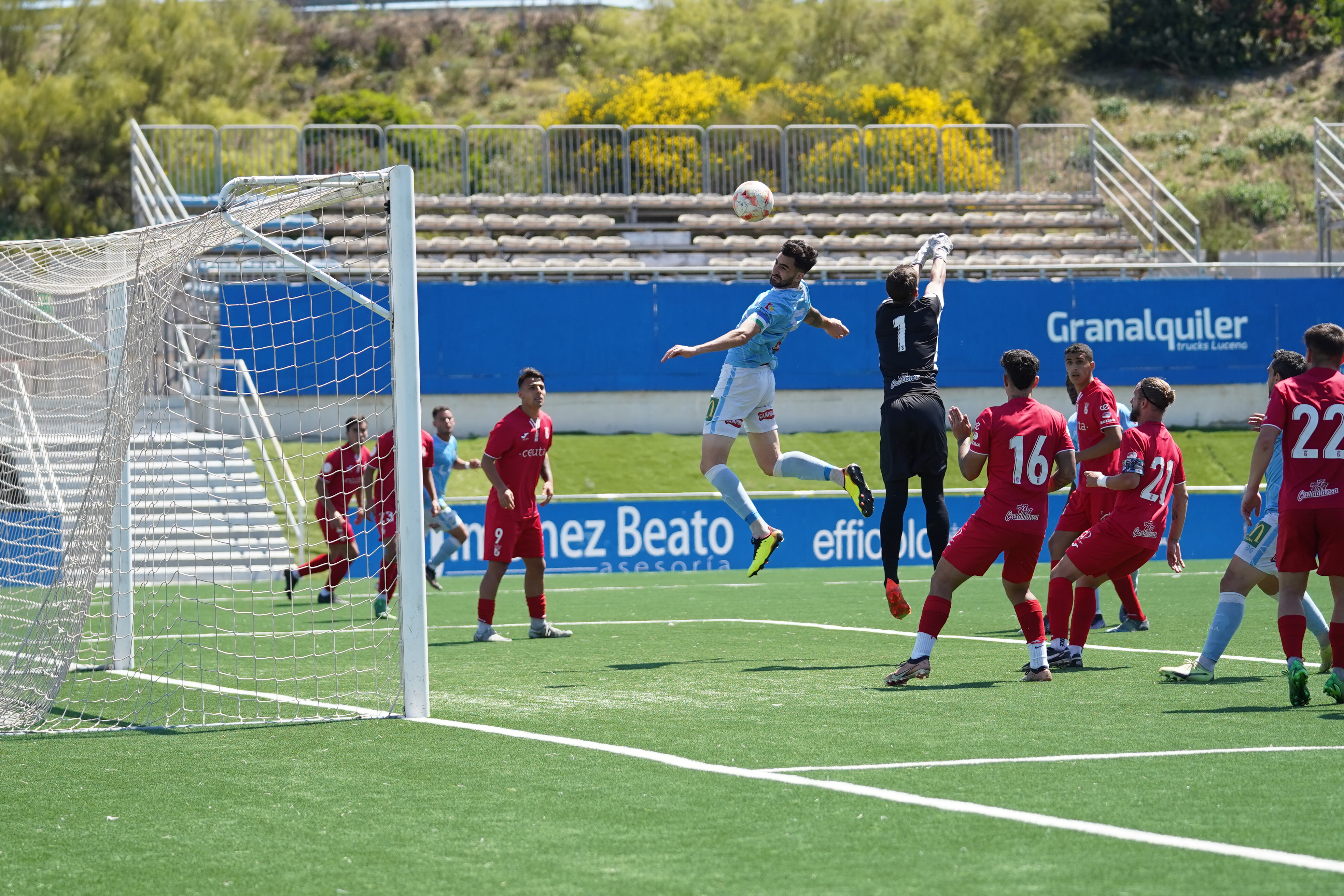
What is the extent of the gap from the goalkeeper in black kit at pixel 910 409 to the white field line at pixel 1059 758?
3.63 metres

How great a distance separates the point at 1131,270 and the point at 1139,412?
21.0m

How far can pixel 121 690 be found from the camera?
9227 mm

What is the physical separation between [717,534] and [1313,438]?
45.0ft

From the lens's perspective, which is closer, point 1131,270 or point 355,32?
point 1131,270

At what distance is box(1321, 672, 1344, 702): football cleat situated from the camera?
23.8ft

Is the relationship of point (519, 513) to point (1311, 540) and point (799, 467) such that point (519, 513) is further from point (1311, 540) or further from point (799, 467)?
point (1311, 540)

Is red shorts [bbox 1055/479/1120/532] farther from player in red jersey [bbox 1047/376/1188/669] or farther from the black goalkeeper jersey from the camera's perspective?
the black goalkeeper jersey

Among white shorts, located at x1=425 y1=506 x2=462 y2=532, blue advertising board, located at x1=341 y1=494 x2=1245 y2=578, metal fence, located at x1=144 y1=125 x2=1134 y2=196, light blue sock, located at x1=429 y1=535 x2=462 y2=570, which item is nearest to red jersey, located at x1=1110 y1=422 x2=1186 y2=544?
white shorts, located at x1=425 y1=506 x2=462 y2=532

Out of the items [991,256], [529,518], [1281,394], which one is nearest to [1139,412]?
[1281,394]

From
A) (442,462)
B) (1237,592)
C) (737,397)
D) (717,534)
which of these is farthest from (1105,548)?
(717,534)

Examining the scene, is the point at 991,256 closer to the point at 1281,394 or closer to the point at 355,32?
the point at 1281,394

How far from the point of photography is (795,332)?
2606 cm

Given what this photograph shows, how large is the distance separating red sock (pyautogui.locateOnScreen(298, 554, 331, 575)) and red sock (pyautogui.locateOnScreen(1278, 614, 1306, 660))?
7404 millimetres

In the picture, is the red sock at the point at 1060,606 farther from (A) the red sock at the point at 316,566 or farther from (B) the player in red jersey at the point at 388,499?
(A) the red sock at the point at 316,566
